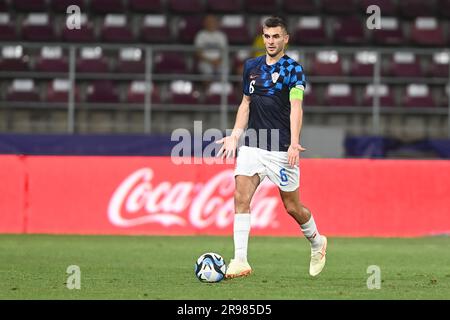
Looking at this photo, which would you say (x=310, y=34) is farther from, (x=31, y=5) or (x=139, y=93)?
(x=31, y=5)

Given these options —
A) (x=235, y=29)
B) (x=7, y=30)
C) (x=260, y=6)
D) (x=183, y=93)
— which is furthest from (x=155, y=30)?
(x=7, y=30)

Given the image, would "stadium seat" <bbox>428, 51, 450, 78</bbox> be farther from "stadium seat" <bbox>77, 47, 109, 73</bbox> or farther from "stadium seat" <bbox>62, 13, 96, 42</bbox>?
"stadium seat" <bbox>62, 13, 96, 42</bbox>

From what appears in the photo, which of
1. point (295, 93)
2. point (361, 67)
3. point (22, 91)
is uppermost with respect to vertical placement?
point (361, 67)

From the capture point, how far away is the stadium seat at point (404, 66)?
22438 millimetres

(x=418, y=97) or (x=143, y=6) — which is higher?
(x=143, y=6)

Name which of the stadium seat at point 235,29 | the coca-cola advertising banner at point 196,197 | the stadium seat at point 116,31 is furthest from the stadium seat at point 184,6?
the coca-cola advertising banner at point 196,197

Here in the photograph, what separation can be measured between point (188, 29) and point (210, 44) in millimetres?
1402

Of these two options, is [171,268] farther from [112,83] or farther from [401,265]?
[112,83]

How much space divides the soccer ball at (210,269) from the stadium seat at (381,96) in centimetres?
1167

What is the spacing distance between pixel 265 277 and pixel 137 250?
372 centimetres

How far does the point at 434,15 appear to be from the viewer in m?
23.7

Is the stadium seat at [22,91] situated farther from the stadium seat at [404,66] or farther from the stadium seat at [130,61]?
the stadium seat at [404,66]

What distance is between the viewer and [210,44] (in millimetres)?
21781
